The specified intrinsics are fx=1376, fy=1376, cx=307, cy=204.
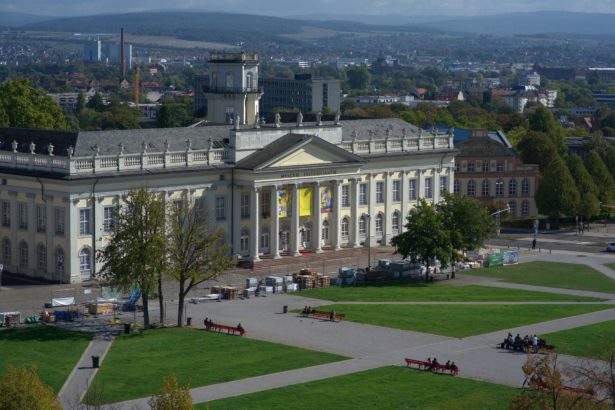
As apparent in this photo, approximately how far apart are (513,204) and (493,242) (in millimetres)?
20366

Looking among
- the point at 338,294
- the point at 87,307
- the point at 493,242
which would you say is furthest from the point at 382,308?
the point at 493,242

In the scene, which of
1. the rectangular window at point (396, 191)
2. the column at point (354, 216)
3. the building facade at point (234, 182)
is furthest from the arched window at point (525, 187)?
the column at point (354, 216)

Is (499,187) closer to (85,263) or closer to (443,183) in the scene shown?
(443,183)

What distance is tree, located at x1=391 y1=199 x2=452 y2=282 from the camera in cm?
9375

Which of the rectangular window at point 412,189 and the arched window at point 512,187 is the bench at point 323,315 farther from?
the arched window at point 512,187

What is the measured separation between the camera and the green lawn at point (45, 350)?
64.3m

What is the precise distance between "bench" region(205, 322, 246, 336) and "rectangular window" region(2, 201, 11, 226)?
2412cm

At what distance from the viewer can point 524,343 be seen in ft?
232

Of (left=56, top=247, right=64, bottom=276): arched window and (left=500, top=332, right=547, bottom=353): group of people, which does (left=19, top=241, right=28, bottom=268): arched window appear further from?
(left=500, top=332, right=547, bottom=353): group of people

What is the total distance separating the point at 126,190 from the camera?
92.8 meters

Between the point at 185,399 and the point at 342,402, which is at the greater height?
the point at 185,399

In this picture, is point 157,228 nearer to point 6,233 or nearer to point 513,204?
point 6,233

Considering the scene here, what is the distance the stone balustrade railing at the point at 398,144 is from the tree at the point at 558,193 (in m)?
14.5

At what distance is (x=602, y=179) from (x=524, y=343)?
2677 inches
